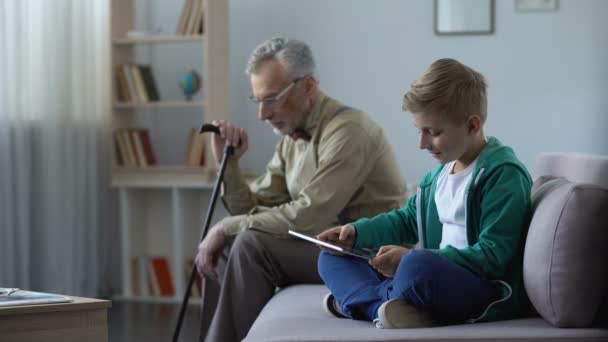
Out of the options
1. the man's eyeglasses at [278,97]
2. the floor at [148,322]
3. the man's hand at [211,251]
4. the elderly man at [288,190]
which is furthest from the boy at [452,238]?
the floor at [148,322]

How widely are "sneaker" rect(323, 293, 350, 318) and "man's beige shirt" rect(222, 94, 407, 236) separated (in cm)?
59

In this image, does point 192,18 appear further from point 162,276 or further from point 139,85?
point 162,276

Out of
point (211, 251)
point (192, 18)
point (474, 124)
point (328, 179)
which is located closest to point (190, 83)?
point (192, 18)

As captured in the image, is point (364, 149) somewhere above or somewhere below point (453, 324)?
above

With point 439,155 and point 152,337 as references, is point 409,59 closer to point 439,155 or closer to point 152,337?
point 152,337

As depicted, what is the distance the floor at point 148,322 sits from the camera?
3.60 metres

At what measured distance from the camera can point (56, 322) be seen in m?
1.86

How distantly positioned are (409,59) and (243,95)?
94 cm

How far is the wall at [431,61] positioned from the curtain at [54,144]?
0.78 metres

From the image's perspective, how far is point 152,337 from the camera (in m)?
3.59

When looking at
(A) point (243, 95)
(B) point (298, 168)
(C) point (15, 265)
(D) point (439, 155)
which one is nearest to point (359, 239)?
(D) point (439, 155)

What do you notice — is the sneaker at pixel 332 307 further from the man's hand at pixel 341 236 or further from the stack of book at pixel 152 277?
the stack of book at pixel 152 277

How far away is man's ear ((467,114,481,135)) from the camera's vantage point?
1.85m

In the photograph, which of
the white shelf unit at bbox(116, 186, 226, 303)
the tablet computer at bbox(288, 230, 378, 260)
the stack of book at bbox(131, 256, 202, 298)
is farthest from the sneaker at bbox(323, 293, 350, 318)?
the stack of book at bbox(131, 256, 202, 298)
